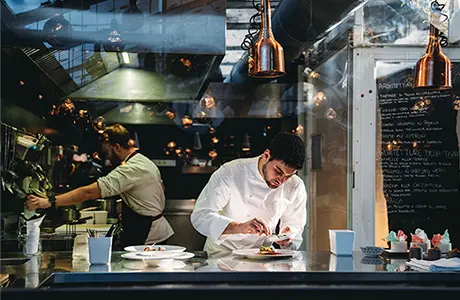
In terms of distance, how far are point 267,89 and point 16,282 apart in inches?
182

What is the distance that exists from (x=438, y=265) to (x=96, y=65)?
3878mm

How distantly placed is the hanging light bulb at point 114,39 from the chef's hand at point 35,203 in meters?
1.73

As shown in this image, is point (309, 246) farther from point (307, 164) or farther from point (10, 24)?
point (10, 24)

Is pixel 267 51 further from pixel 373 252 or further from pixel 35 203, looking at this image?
pixel 35 203

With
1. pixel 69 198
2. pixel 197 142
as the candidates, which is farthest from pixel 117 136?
pixel 197 142

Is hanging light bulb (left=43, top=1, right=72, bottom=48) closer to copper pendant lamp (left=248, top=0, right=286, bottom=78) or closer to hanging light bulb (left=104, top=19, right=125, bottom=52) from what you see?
hanging light bulb (left=104, top=19, right=125, bottom=52)

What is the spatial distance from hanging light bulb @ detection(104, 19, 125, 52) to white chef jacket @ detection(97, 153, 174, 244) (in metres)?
1.54

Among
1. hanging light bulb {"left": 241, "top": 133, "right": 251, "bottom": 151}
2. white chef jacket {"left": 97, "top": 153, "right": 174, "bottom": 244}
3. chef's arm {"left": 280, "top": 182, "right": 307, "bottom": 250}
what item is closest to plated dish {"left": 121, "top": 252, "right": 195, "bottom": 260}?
chef's arm {"left": 280, "top": 182, "right": 307, "bottom": 250}

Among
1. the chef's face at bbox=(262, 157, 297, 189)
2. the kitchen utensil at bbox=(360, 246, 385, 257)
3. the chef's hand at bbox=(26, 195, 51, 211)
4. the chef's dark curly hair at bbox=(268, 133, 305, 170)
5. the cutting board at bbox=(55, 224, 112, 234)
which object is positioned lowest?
the cutting board at bbox=(55, 224, 112, 234)

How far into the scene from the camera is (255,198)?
3.98 m

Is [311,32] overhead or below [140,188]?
overhead

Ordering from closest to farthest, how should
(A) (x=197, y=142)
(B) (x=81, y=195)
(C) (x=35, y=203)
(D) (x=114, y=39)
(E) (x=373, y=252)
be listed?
(E) (x=373, y=252)
(D) (x=114, y=39)
(C) (x=35, y=203)
(B) (x=81, y=195)
(A) (x=197, y=142)

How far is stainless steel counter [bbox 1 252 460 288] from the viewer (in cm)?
248

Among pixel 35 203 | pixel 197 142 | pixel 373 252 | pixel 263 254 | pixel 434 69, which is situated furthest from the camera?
pixel 197 142
